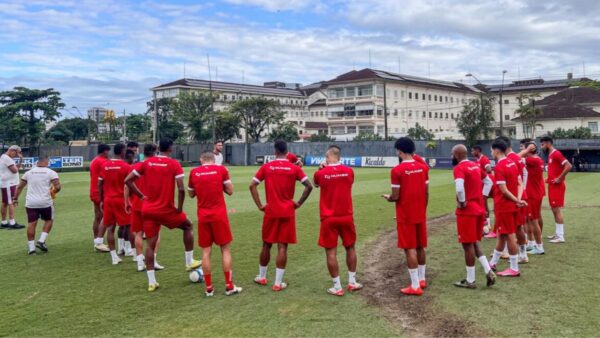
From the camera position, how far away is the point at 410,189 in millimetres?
7242

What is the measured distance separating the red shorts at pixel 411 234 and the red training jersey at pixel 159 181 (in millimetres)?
3517

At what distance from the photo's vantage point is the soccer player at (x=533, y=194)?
980 cm

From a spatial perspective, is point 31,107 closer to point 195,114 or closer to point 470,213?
point 195,114

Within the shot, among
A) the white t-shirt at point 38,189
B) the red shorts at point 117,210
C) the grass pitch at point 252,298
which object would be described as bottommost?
the grass pitch at point 252,298

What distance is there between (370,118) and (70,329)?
278ft

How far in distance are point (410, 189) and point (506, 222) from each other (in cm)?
217

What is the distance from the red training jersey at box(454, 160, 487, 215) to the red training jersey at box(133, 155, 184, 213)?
14.2 feet

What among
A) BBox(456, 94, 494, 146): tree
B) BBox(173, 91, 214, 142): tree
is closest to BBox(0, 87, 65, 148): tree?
BBox(173, 91, 214, 142): tree

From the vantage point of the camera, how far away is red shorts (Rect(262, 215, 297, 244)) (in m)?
7.48

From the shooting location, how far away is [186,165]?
5322cm

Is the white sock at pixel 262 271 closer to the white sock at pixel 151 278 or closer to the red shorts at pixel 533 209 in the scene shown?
the white sock at pixel 151 278

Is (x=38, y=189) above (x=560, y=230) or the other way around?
above

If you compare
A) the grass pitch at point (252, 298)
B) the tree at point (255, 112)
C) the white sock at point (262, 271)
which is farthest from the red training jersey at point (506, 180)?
the tree at point (255, 112)

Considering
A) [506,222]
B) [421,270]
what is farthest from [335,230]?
[506,222]
